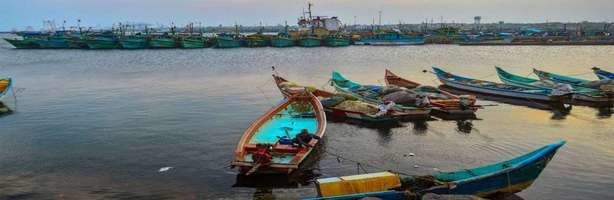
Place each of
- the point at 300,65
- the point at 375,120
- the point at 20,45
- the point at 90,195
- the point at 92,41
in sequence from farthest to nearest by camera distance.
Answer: the point at 20,45 → the point at 92,41 → the point at 300,65 → the point at 375,120 → the point at 90,195

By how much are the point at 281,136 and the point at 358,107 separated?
7.59m

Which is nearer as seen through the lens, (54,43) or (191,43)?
(191,43)

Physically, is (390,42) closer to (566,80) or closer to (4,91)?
(566,80)

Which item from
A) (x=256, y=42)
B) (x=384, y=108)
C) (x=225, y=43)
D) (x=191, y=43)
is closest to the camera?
(x=384, y=108)

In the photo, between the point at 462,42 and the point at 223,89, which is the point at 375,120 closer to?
the point at 223,89

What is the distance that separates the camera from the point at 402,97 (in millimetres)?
26375

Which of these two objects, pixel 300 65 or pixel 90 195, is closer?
pixel 90 195

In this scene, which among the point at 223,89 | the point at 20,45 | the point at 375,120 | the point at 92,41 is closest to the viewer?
the point at 375,120

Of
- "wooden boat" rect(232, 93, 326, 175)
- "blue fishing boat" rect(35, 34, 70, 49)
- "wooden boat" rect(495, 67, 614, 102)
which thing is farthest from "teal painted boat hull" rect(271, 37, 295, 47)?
"wooden boat" rect(232, 93, 326, 175)

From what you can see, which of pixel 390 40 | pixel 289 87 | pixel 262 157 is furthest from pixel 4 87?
pixel 390 40

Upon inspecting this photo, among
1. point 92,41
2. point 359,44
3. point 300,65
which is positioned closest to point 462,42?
point 359,44

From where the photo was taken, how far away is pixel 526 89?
31438mm

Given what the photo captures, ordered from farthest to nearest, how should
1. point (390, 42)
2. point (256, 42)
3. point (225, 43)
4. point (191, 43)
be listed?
point (390, 42)
point (256, 42)
point (225, 43)
point (191, 43)

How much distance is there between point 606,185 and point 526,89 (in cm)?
1693
